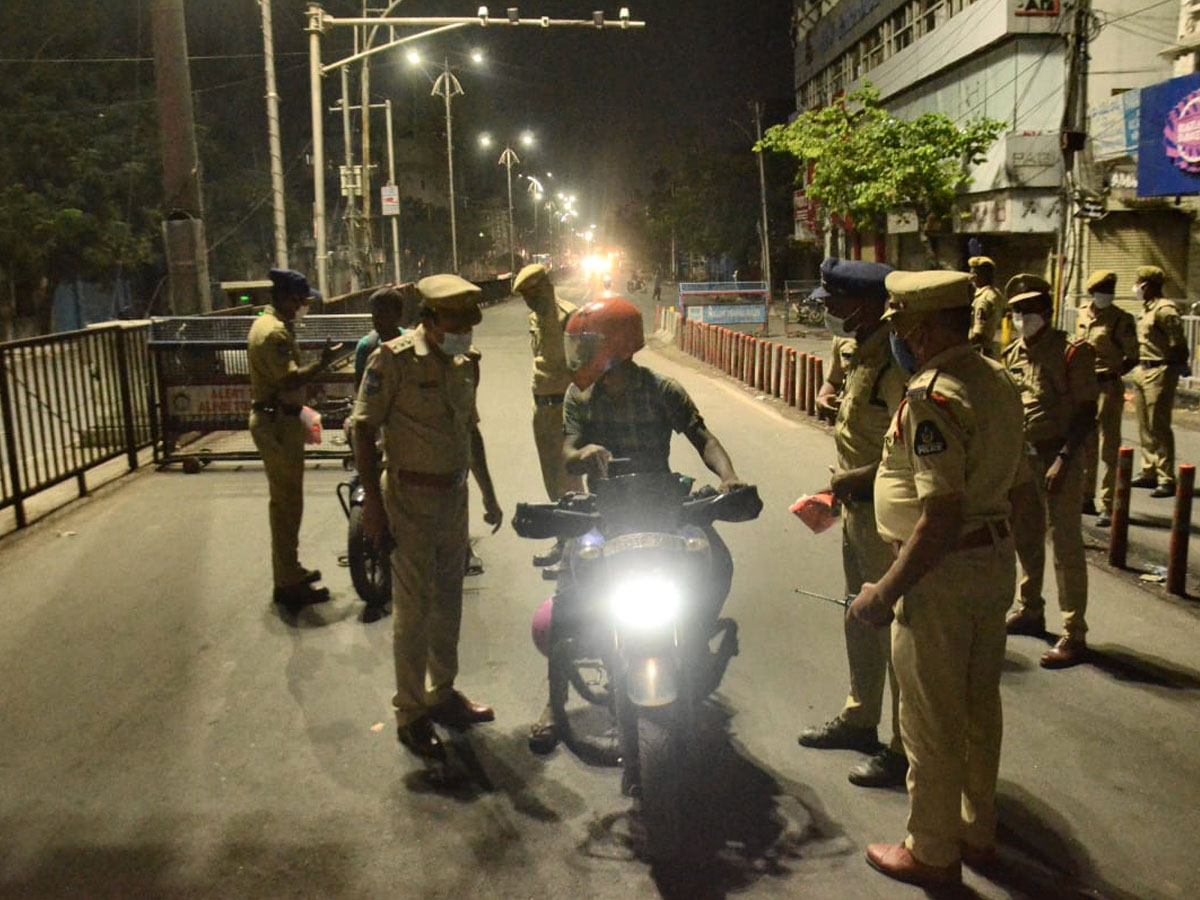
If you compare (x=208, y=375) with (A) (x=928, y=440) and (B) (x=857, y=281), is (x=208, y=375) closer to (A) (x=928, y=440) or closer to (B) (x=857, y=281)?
(B) (x=857, y=281)

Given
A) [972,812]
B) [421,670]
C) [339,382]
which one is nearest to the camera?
[972,812]

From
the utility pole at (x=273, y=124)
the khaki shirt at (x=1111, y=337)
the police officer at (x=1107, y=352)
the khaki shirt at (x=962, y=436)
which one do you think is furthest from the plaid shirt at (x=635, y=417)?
the utility pole at (x=273, y=124)

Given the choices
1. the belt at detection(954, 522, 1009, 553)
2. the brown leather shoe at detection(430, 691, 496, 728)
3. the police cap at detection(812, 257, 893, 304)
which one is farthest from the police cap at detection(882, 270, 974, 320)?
the brown leather shoe at detection(430, 691, 496, 728)

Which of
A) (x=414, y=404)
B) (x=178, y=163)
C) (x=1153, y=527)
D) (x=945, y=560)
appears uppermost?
(x=178, y=163)

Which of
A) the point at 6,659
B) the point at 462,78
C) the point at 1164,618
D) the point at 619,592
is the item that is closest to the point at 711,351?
the point at 1164,618

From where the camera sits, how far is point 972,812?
3.60 m

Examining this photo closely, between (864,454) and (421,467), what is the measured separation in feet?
6.06

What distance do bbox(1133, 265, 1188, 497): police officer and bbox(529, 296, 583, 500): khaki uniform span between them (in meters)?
4.99

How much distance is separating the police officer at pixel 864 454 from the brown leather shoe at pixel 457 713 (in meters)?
1.67

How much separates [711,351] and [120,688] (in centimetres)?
1654

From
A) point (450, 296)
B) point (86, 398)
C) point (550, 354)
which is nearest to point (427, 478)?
point (450, 296)

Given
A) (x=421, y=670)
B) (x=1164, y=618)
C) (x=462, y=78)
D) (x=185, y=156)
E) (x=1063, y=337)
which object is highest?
(x=462, y=78)

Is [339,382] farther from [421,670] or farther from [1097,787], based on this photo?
[1097,787]

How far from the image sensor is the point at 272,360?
6270 millimetres
